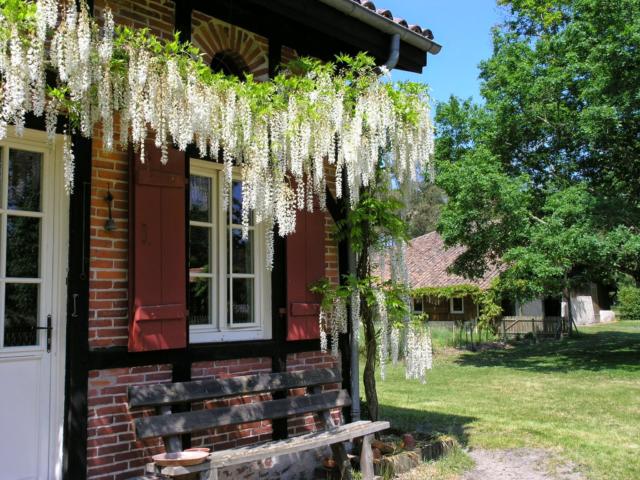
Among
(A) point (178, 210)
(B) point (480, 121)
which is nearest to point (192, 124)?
(A) point (178, 210)

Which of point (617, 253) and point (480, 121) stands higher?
point (480, 121)

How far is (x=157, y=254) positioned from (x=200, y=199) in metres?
0.85

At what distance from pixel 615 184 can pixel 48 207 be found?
15.4 metres

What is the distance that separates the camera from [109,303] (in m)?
3.85

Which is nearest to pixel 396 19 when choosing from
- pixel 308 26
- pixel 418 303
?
pixel 308 26

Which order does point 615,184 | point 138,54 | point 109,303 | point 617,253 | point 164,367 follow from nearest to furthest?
1. point 138,54
2. point 109,303
3. point 164,367
4. point 617,253
5. point 615,184

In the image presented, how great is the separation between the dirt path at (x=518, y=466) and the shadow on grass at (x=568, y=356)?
29.2 feet

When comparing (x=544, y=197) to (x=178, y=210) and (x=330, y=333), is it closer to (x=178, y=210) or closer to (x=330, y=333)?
(x=330, y=333)

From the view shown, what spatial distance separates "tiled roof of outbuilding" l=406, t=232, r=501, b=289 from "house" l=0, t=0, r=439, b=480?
727 inches

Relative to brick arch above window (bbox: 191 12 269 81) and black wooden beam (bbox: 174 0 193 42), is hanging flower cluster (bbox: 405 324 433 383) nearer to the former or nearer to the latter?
brick arch above window (bbox: 191 12 269 81)

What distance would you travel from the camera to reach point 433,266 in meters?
27.3

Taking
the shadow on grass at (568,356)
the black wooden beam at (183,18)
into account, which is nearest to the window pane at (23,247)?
the black wooden beam at (183,18)

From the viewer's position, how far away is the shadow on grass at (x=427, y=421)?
21.4 ft

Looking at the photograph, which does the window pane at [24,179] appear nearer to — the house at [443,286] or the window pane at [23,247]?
the window pane at [23,247]
